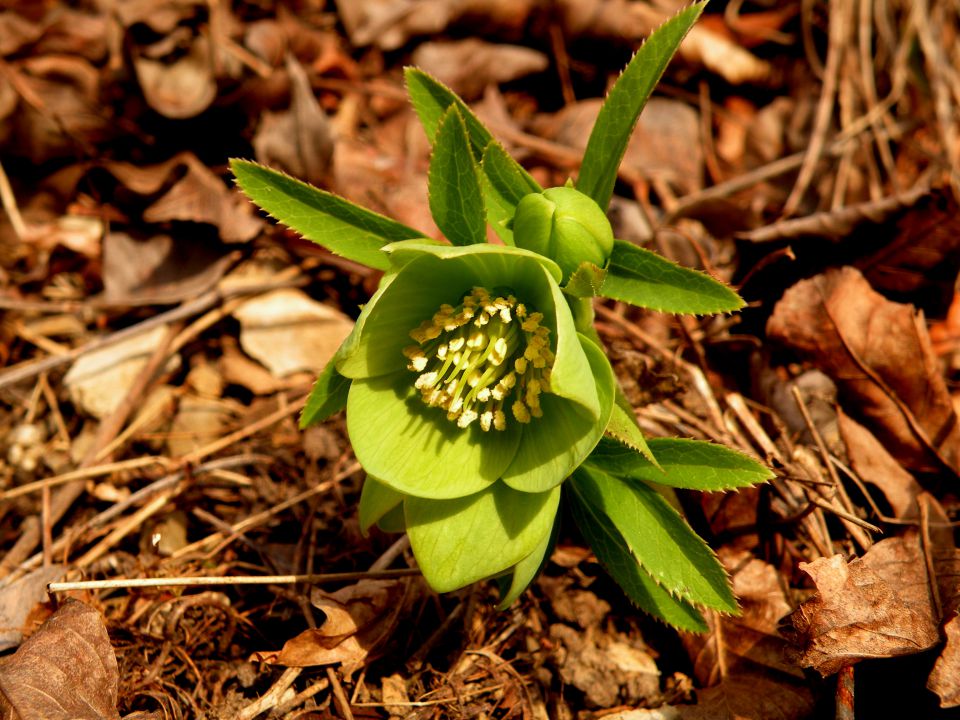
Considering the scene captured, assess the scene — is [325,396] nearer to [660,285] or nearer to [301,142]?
[660,285]

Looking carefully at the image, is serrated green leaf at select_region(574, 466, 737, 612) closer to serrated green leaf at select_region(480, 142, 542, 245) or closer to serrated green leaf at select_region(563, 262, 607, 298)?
serrated green leaf at select_region(563, 262, 607, 298)

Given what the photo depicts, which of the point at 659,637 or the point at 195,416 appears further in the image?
the point at 195,416

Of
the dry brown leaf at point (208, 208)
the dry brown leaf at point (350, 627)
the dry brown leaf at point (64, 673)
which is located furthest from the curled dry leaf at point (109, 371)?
the dry brown leaf at point (350, 627)

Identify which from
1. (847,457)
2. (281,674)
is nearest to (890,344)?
(847,457)

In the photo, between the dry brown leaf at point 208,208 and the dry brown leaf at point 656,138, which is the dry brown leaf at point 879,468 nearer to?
the dry brown leaf at point 656,138

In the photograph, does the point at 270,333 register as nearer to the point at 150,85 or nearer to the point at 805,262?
the point at 150,85

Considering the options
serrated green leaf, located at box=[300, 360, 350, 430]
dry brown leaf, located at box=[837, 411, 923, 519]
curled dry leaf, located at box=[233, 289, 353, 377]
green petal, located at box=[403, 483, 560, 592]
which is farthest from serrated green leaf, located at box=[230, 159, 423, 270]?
dry brown leaf, located at box=[837, 411, 923, 519]

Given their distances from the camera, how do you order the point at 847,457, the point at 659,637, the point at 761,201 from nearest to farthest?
the point at 659,637 → the point at 847,457 → the point at 761,201

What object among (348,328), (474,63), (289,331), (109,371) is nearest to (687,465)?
(348,328)
